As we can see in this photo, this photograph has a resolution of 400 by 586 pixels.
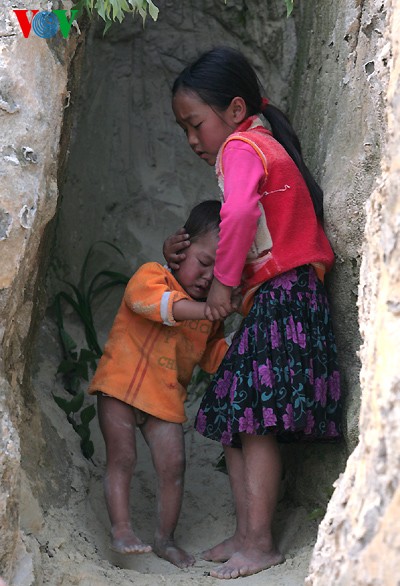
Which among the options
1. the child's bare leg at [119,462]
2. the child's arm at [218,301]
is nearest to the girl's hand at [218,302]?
the child's arm at [218,301]

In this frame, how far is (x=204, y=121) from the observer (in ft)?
→ 9.11

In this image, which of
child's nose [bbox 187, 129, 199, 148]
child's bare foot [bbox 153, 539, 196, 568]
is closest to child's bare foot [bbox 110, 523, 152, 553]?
child's bare foot [bbox 153, 539, 196, 568]

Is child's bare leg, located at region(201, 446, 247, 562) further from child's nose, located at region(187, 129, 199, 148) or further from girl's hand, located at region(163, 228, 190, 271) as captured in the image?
child's nose, located at region(187, 129, 199, 148)

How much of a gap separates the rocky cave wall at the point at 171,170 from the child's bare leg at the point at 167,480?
1.03 feet

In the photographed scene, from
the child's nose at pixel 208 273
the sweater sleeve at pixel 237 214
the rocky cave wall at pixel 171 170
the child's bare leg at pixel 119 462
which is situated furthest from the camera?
the child's nose at pixel 208 273

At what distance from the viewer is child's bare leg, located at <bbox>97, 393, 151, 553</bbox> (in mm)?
2668

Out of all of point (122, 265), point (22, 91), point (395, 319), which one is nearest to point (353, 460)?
point (395, 319)

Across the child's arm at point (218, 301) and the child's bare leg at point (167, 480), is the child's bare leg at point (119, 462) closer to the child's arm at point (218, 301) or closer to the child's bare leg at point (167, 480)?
the child's bare leg at point (167, 480)

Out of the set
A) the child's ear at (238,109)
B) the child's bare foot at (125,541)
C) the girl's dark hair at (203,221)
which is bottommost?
the child's bare foot at (125,541)

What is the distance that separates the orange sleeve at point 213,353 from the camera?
302cm

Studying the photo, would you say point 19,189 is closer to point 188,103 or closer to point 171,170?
point 188,103

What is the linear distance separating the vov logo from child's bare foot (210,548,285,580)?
1.50m

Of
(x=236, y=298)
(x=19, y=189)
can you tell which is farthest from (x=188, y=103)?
(x=19, y=189)

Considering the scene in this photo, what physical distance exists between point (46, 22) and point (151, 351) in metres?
1.03
